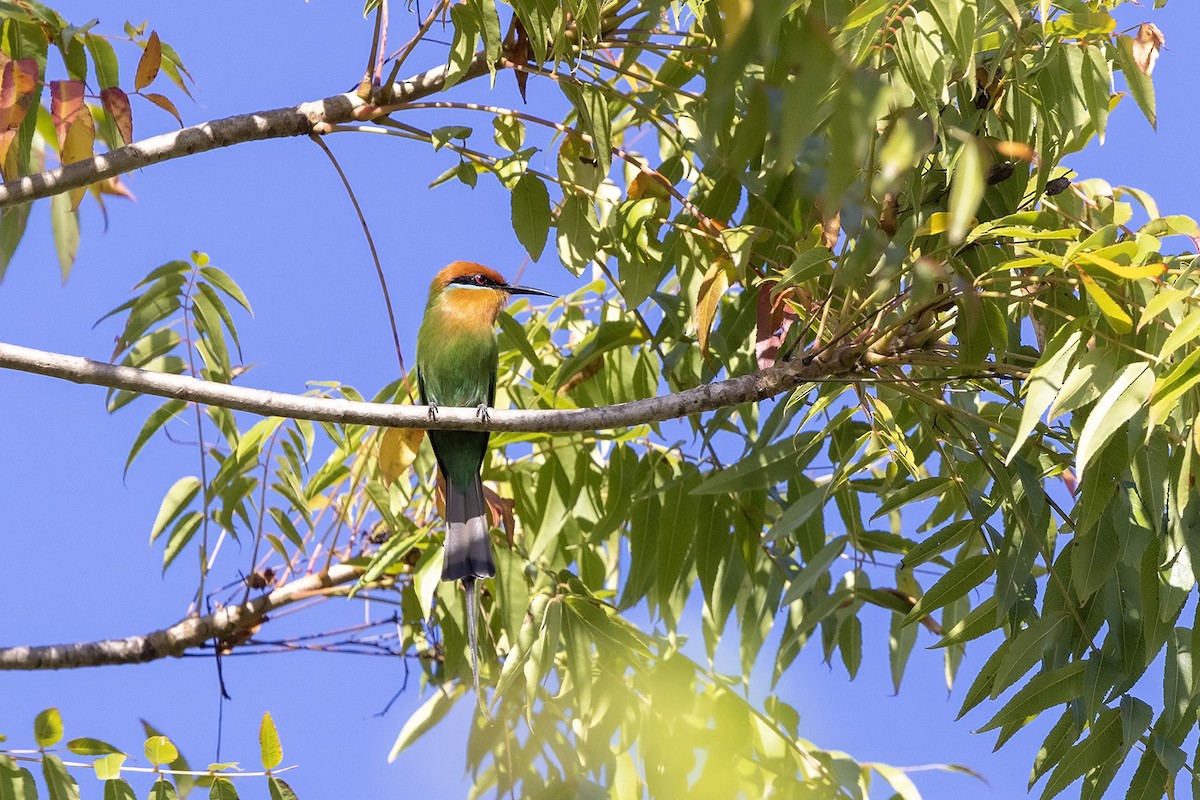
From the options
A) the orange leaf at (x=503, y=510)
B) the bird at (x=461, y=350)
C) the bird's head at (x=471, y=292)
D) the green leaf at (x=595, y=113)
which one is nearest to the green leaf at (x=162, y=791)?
the orange leaf at (x=503, y=510)

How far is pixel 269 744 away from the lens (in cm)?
250

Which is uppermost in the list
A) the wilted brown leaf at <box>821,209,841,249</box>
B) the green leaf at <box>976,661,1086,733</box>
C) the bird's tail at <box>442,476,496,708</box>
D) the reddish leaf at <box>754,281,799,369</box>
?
the wilted brown leaf at <box>821,209,841,249</box>

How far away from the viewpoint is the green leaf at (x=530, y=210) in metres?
2.70

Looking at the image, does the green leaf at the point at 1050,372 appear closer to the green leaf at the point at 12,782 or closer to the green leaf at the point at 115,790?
the green leaf at the point at 115,790

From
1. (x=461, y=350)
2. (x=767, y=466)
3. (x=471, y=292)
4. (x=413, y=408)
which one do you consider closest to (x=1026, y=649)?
(x=767, y=466)

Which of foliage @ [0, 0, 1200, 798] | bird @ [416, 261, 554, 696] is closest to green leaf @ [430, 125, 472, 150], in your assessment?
foliage @ [0, 0, 1200, 798]

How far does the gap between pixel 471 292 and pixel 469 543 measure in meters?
1.65

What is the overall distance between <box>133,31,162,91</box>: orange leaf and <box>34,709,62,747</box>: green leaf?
1301mm

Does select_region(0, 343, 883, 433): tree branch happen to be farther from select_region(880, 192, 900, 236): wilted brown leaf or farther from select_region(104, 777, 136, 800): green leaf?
select_region(104, 777, 136, 800): green leaf

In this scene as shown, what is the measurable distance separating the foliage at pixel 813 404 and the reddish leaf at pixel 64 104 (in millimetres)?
152

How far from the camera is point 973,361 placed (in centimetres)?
217

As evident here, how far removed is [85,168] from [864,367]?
1.56 metres

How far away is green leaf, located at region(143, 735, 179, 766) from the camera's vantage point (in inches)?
99.3

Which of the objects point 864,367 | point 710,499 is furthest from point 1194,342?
point 710,499
